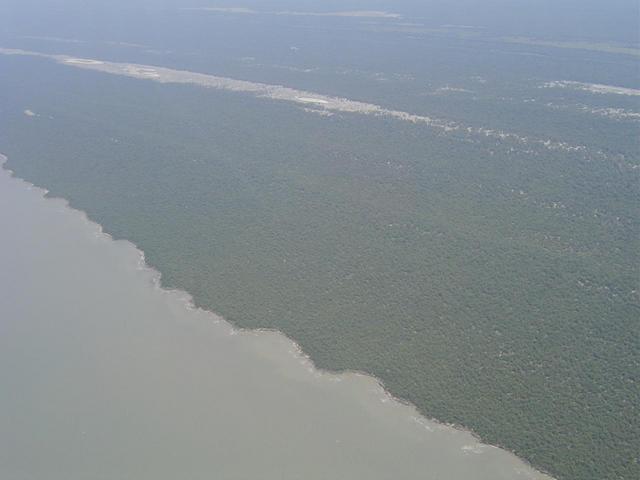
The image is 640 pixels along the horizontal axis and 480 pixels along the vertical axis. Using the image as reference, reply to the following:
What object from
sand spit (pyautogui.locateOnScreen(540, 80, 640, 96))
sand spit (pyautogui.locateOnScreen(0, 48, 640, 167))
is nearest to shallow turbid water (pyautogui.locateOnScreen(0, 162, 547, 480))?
sand spit (pyautogui.locateOnScreen(0, 48, 640, 167))

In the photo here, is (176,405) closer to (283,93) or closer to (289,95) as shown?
(289,95)

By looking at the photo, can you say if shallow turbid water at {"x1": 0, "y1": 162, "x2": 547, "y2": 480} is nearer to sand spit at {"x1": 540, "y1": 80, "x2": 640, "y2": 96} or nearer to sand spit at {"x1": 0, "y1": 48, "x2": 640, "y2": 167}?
sand spit at {"x1": 0, "y1": 48, "x2": 640, "y2": 167}

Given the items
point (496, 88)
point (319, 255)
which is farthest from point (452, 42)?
Result: point (319, 255)

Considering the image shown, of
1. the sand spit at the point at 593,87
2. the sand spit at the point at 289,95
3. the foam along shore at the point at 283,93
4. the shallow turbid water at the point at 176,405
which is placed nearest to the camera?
the shallow turbid water at the point at 176,405

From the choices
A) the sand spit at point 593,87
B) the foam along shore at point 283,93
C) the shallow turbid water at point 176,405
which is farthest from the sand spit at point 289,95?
the shallow turbid water at point 176,405

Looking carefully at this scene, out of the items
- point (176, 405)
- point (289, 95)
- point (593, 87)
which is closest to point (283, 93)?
point (289, 95)

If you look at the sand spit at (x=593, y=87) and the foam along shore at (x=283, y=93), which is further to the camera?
the sand spit at (x=593, y=87)

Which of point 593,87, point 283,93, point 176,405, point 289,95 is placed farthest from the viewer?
point 283,93

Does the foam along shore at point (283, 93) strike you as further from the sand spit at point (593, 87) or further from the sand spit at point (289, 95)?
the sand spit at point (593, 87)
